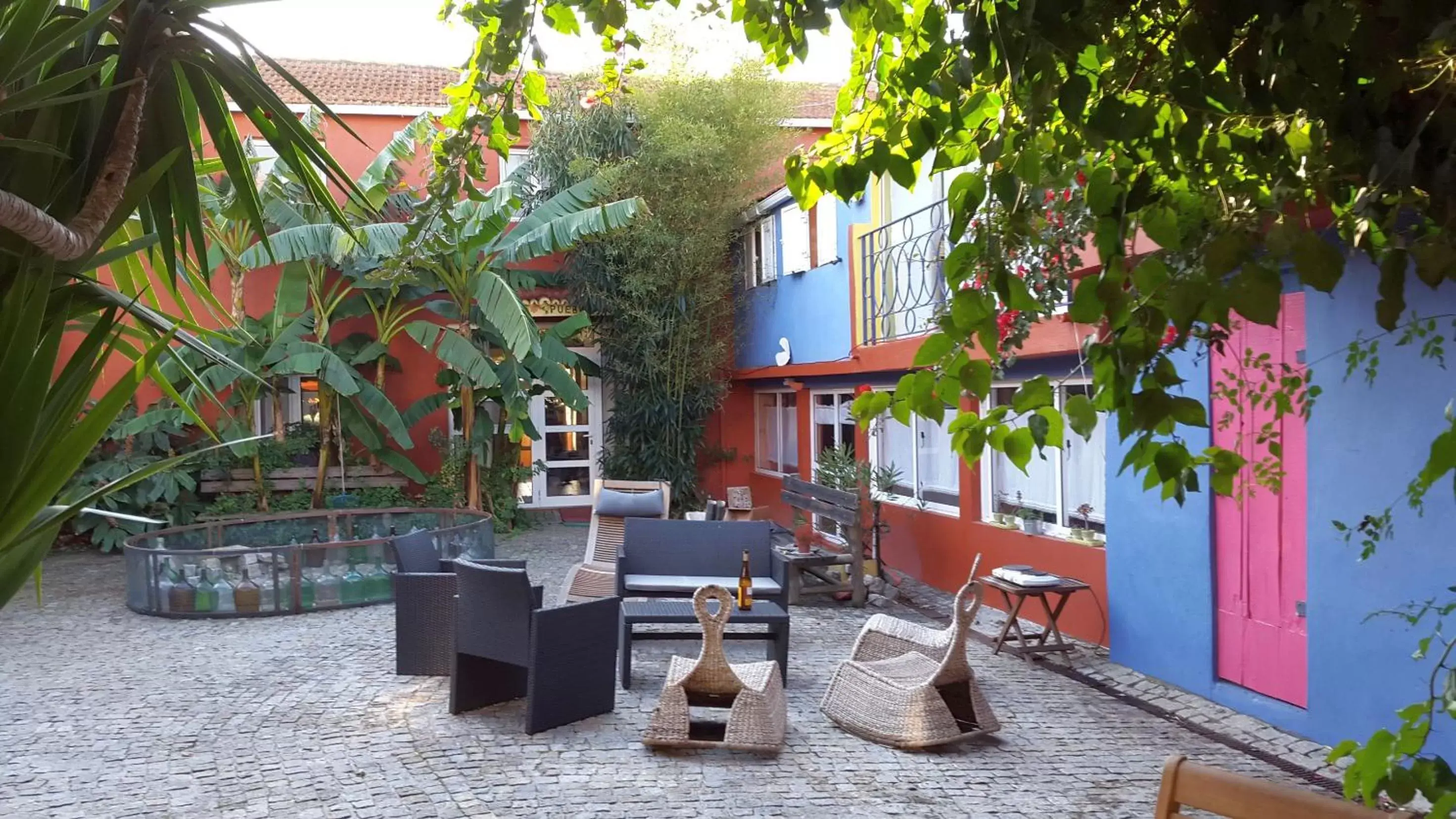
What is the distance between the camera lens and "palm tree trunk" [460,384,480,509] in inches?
635

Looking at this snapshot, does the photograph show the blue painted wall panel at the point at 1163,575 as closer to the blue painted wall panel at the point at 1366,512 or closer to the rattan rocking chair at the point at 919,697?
the blue painted wall panel at the point at 1366,512

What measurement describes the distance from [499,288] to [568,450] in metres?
4.58

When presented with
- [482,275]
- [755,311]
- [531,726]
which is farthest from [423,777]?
[755,311]

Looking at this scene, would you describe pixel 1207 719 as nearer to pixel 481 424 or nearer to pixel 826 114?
pixel 481 424

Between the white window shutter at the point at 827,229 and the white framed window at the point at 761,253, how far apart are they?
1.56m

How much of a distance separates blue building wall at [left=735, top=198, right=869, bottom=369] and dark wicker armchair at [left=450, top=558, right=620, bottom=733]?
6.43 metres

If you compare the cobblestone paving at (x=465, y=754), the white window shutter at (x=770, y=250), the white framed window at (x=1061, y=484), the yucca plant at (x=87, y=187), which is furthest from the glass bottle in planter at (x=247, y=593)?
the yucca plant at (x=87, y=187)

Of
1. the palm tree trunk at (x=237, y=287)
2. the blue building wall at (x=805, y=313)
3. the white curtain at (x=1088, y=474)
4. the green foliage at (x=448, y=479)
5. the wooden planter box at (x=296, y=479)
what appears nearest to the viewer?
the white curtain at (x=1088, y=474)

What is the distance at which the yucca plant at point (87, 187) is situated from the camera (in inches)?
65.2

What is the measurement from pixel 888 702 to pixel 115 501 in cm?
1235

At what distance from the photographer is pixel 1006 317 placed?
6.42 m

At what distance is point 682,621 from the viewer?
7.30 m

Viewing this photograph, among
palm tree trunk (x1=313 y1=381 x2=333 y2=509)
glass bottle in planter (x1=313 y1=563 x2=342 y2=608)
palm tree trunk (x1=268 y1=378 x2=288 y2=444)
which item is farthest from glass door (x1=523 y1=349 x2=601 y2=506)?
glass bottle in planter (x1=313 y1=563 x2=342 y2=608)

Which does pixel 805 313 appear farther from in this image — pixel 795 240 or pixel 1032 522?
pixel 1032 522
